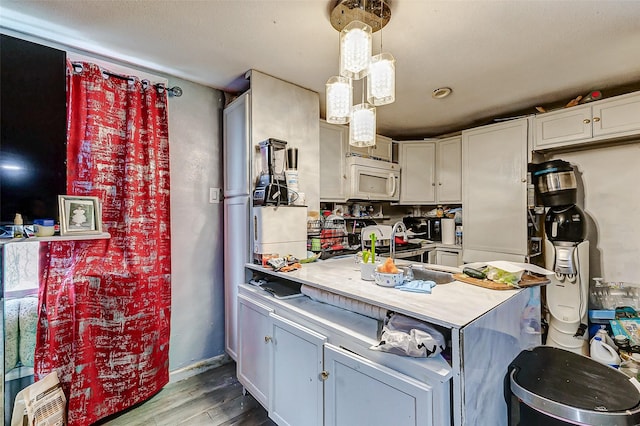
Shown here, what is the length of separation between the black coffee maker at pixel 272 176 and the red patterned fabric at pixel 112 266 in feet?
2.26

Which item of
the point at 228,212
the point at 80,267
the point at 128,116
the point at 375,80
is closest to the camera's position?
the point at 375,80

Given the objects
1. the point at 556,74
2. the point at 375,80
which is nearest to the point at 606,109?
the point at 556,74

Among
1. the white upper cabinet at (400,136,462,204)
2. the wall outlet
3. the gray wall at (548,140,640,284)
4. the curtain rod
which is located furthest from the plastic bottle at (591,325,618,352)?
the curtain rod

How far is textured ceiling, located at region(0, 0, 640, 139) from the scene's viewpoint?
1.43 meters

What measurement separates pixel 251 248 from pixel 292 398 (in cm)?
100

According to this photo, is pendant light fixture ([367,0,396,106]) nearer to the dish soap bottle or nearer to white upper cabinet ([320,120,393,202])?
white upper cabinet ([320,120,393,202])

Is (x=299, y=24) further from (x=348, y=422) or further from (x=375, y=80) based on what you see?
(x=348, y=422)

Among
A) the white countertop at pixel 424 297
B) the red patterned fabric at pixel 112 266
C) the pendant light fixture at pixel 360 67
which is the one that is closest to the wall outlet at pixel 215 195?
the red patterned fabric at pixel 112 266

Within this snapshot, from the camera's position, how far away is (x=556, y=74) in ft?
6.90

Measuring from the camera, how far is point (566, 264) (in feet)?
7.08

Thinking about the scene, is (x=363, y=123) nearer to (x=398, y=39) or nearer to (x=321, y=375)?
(x=398, y=39)

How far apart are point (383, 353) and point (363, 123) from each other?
1.11 meters

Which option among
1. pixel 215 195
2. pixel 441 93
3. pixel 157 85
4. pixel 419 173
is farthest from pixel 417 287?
pixel 419 173

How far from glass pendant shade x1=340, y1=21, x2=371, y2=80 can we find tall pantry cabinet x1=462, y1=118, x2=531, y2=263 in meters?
2.18
